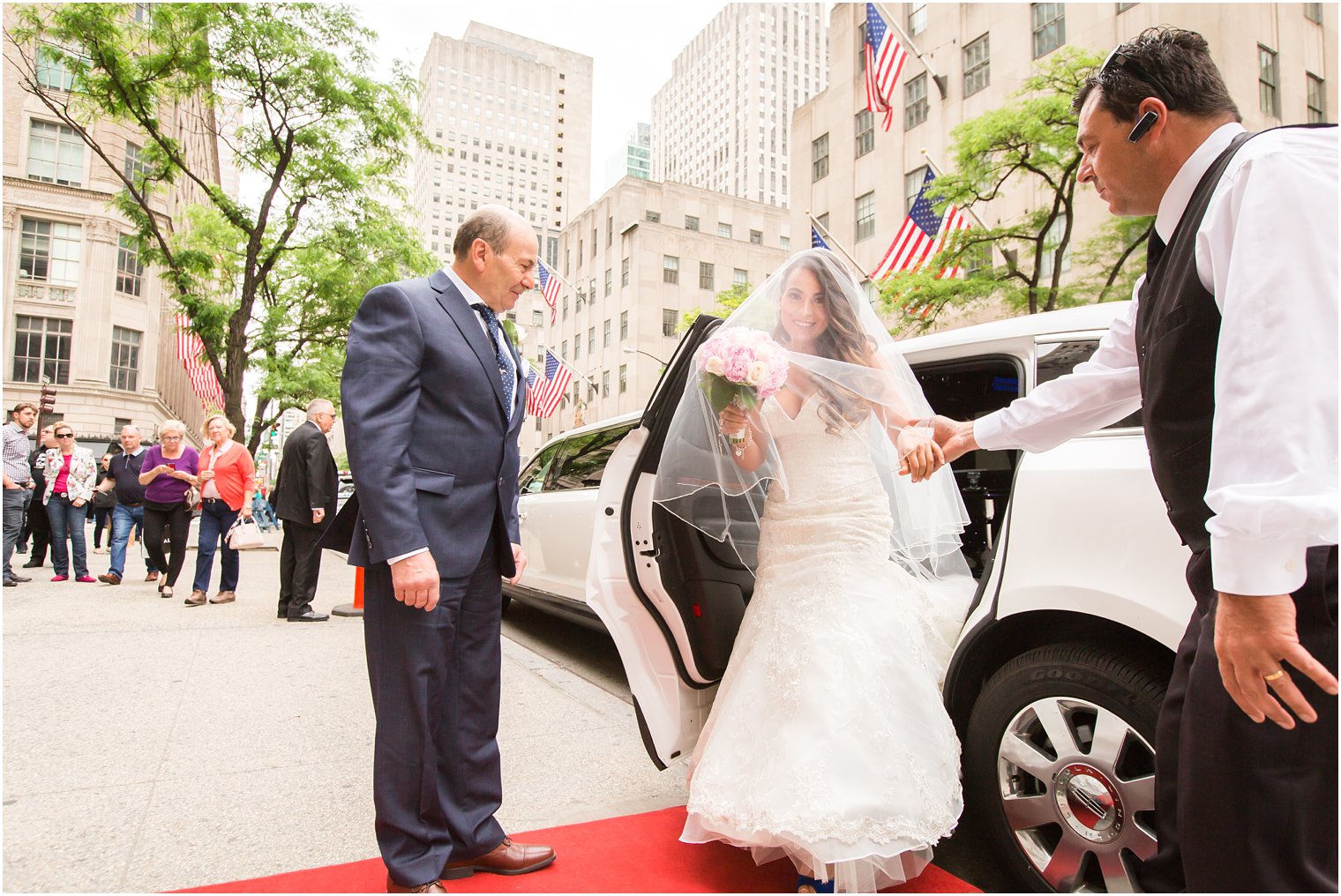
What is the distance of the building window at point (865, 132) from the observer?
26484mm

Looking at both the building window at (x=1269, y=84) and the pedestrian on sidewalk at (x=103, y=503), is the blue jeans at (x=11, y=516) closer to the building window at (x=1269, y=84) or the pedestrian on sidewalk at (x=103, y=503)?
the pedestrian on sidewalk at (x=103, y=503)

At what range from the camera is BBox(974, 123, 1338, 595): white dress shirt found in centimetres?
117

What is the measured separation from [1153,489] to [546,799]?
8.12ft

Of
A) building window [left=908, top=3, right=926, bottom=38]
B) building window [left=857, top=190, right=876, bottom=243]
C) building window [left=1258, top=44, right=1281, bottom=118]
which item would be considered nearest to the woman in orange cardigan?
building window [left=1258, top=44, right=1281, bottom=118]

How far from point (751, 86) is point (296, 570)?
10051cm

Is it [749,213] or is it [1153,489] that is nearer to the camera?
[1153,489]

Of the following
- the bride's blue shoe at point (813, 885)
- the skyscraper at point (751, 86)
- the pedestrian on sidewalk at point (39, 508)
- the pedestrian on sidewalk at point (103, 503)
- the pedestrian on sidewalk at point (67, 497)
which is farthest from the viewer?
the skyscraper at point (751, 86)

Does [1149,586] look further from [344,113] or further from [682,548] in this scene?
[344,113]

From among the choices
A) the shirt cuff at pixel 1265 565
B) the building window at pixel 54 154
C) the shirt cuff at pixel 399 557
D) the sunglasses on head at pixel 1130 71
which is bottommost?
the shirt cuff at pixel 399 557

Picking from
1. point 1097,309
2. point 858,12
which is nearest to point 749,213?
point 858,12

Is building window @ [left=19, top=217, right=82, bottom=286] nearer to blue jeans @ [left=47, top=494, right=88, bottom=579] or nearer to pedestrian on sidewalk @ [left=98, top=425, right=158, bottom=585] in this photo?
blue jeans @ [left=47, top=494, right=88, bottom=579]

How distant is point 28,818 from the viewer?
9.21 feet

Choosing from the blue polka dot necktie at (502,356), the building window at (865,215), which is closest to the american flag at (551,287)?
the building window at (865,215)

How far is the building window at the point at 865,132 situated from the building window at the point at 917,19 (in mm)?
2602
